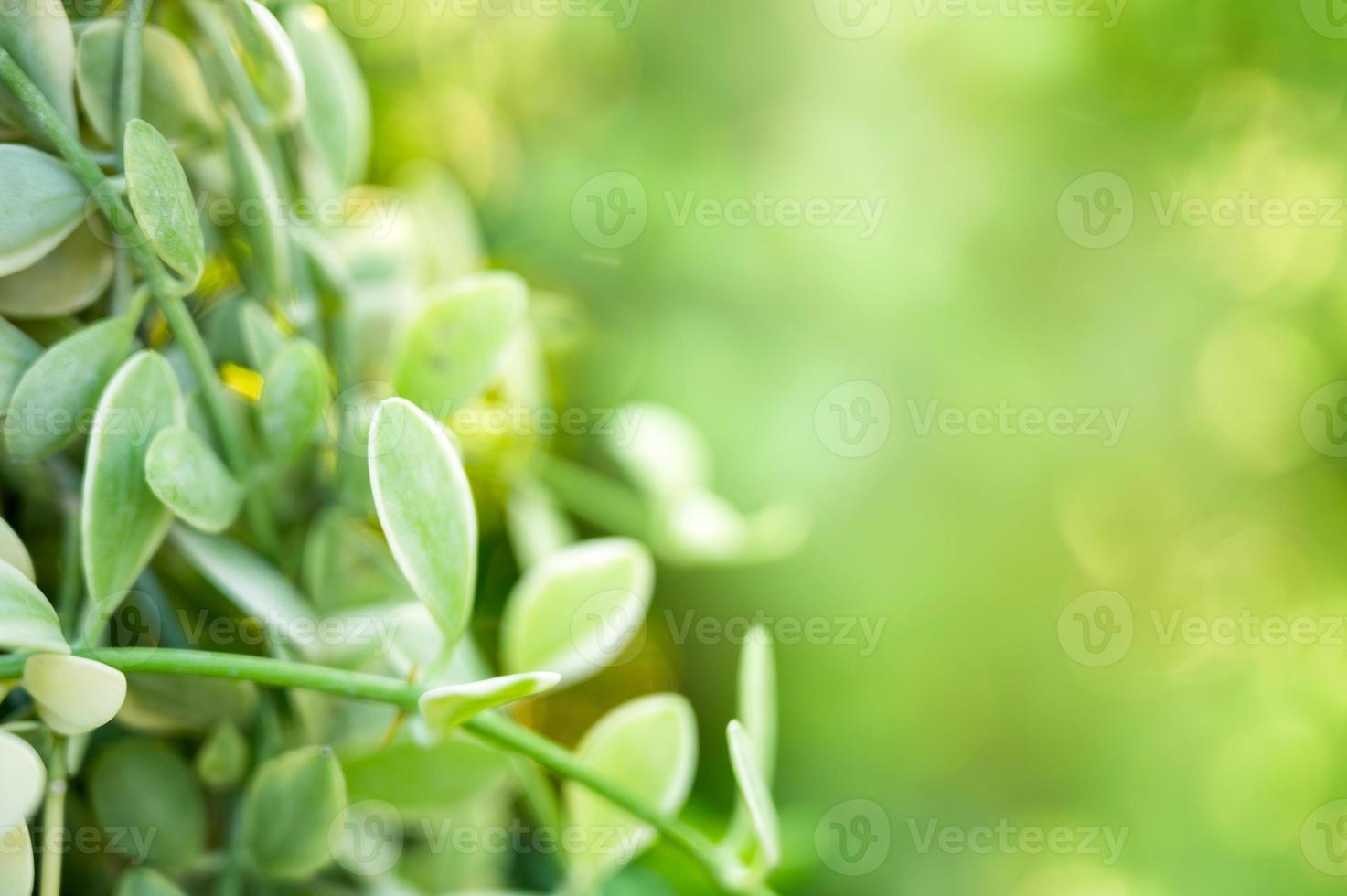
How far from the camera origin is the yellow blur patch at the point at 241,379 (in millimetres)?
219

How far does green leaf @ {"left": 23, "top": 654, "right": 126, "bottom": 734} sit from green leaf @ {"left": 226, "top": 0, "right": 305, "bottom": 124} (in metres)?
0.11

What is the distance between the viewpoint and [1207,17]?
492 millimetres

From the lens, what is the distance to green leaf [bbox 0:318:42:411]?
17 cm

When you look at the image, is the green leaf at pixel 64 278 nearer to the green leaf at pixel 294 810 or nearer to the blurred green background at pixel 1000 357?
the green leaf at pixel 294 810

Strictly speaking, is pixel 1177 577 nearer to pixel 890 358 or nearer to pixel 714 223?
pixel 890 358

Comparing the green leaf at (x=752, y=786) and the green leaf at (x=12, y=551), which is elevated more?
the green leaf at (x=12, y=551)

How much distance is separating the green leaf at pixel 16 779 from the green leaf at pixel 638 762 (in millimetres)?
117

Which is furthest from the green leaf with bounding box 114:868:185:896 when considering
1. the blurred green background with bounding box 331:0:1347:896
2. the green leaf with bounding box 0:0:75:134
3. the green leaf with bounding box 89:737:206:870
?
the blurred green background with bounding box 331:0:1347:896

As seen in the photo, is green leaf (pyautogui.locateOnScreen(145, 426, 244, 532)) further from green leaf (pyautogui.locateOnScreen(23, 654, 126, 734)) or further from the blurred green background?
the blurred green background

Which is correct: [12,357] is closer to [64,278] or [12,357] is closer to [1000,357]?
[64,278]

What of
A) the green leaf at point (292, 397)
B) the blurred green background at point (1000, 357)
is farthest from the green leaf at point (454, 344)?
the blurred green background at point (1000, 357)

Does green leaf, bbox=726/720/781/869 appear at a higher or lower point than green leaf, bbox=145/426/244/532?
lower

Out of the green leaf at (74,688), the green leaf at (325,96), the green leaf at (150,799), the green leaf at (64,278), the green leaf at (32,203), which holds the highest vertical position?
the green leaf at (325,96)

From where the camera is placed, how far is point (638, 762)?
0.24m
